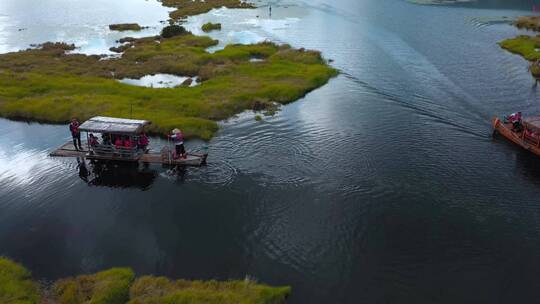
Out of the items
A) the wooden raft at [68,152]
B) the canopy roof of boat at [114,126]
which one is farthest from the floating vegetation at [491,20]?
the wooden raft at [68,152]

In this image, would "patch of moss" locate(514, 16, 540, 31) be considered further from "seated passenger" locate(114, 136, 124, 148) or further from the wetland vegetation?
"seated passenger" locate(114, 136, 124, 148)

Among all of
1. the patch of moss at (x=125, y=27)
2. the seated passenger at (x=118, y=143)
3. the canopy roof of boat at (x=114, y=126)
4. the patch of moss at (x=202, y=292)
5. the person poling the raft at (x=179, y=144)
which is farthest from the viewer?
the patch of moss at (x=125, y=27)

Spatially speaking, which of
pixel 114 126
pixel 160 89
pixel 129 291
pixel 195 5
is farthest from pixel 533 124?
pixel 195 5

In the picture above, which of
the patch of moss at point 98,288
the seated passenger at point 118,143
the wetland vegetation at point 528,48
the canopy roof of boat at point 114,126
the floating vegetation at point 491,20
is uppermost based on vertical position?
the floating vegetation at point 491,20

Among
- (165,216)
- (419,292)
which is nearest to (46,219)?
(165,216)

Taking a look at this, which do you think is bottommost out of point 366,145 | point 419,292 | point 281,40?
point 419,292

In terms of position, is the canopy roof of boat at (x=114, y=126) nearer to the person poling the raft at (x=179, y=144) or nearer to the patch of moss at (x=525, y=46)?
the person poling the raft at (x=179, y=144)

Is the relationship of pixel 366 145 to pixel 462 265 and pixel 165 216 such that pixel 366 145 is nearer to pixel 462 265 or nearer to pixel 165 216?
pixel 462 265
